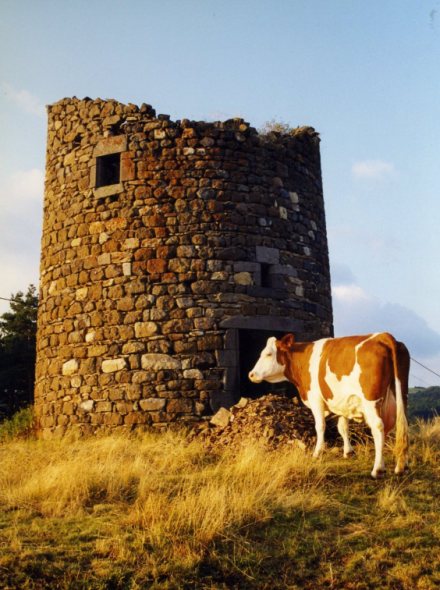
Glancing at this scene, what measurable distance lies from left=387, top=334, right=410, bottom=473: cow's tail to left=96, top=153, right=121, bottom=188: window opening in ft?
20.1

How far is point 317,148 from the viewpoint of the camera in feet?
39.4

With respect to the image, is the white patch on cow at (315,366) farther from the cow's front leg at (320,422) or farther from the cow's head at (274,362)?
the cow's head at (274,362)

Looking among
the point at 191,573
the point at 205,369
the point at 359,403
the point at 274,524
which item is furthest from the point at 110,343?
the point at 191,573

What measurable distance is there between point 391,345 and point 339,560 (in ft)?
8.62

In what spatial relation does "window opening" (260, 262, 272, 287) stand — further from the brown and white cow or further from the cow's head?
the brown and white cow

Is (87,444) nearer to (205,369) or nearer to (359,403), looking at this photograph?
(205,369)

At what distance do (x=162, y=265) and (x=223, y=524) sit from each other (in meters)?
5.56

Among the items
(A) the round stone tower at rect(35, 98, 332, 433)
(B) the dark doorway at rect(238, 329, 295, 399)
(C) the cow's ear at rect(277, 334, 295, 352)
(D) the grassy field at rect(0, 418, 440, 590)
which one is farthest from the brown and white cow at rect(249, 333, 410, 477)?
(B) the dark doorway at rect(238, 329, 295, 399)

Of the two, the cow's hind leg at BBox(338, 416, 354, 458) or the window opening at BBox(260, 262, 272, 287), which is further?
the window opening at BBox(260, 262, 272, 287)

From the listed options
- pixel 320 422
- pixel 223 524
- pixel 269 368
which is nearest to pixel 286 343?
pixel 269 368

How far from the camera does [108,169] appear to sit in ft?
35.6

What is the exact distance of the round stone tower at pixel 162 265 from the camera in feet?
30.9

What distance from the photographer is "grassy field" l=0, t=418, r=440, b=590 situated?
4.06 metres

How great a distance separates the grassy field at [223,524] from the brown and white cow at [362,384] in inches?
17.1
